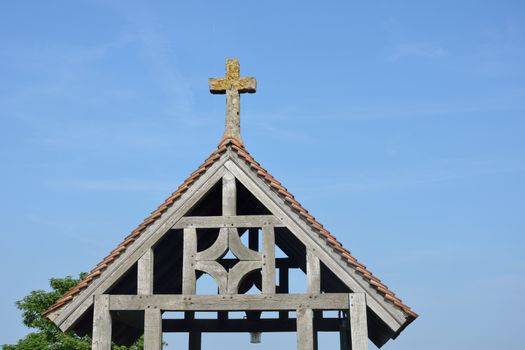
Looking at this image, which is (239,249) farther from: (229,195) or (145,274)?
(145,274)

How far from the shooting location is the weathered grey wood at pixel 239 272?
11.7 m

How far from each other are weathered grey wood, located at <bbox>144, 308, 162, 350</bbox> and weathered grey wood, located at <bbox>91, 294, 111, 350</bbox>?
60 cm

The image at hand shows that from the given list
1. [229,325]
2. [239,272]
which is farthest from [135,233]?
[229,325]

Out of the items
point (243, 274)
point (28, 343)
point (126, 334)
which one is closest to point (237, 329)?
point (126, 334)

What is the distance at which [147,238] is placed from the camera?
11969 millimetres

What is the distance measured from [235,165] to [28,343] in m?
21.1

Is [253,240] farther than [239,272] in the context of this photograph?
Yes

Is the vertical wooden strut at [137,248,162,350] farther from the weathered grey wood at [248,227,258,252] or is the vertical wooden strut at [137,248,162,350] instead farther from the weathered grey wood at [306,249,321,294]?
the weathered grey wood at [248,227,258,252]

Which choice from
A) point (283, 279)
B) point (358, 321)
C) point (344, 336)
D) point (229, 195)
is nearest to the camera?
point (358, 321)

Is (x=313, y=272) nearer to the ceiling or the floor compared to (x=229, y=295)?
nearer to the ceiling

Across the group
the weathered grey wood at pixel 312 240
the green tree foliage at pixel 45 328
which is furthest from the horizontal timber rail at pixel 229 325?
the green tree foliage at pixel 45 328

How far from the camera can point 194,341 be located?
50.7 ft

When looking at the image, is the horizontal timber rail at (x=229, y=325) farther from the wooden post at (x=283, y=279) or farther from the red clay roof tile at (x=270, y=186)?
the red clay roof tile at (x=270, y=186)

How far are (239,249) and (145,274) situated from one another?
1498 mm
